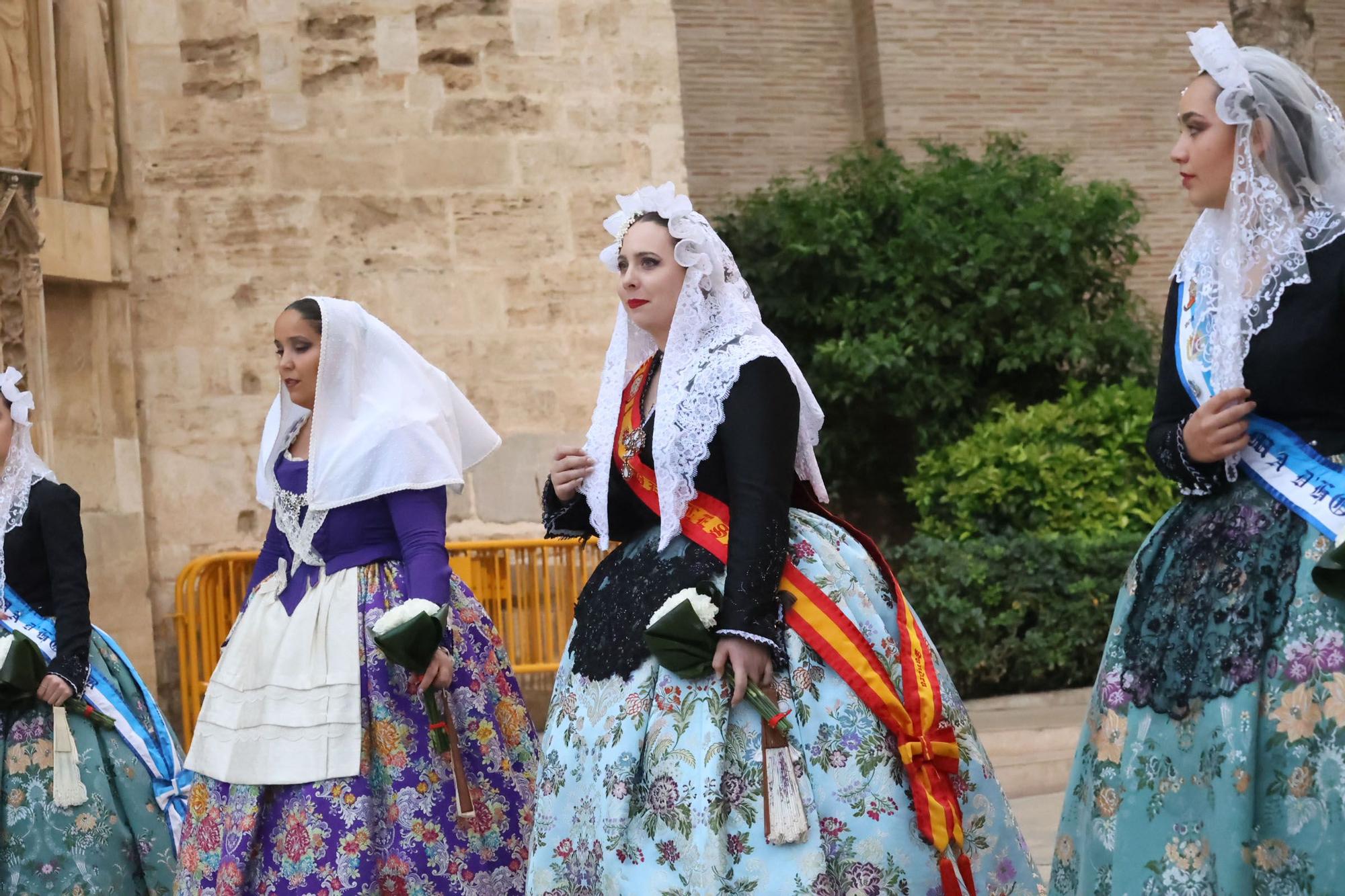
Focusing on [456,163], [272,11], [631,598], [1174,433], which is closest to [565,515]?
[631,598]

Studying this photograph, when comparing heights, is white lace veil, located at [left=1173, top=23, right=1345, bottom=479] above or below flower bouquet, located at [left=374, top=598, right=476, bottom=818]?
above

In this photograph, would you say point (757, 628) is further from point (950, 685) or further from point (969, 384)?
point (969, 384)

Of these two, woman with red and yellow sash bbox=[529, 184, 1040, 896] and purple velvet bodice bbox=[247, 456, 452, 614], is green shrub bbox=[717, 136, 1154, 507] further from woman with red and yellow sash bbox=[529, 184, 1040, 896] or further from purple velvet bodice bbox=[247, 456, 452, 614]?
woman with red and yellow sash bbox=[529, 184, 1040, 896]

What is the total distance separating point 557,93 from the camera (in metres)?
8.07

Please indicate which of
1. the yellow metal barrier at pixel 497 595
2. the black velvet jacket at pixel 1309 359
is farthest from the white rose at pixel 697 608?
the yellow metal barrier at pixel 497 595

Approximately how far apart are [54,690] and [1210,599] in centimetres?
321

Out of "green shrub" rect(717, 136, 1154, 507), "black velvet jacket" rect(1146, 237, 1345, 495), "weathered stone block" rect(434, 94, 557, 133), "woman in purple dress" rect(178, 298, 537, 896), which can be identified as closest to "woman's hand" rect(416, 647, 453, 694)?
"woman in purple dress" rect(178, 298, 537, 896)

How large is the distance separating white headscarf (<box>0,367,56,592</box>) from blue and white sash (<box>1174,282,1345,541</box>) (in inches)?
133

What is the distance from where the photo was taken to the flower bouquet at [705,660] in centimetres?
316

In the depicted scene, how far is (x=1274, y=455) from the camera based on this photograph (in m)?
2.98

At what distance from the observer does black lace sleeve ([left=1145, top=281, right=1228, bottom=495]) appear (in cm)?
309

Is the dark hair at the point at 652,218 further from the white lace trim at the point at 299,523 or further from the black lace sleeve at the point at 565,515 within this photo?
the white lace trim at the point at 299,523

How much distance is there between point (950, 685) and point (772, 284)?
7.50 m

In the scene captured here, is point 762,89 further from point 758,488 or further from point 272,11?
point 758,488
